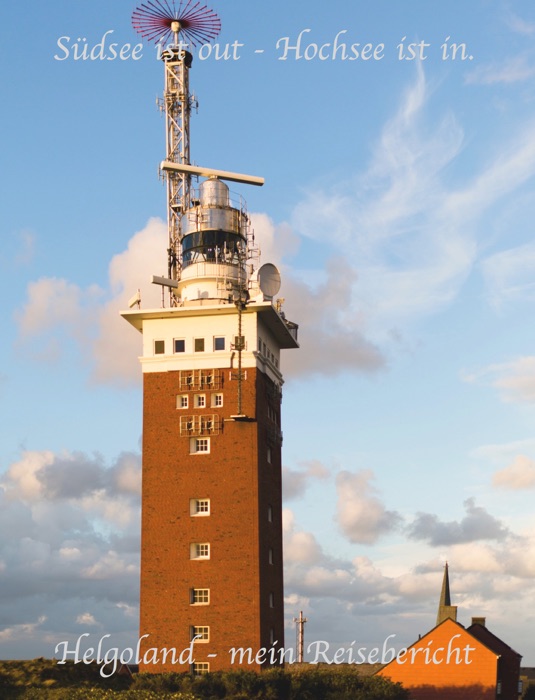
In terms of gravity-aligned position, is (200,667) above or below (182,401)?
below

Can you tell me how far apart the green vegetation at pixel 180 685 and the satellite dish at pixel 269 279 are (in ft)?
87.5

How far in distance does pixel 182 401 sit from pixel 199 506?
7401mm

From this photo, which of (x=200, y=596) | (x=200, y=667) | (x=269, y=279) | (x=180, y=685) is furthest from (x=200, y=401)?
(x=180, y=685)

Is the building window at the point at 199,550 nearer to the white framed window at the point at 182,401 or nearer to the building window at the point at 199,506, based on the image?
the building window at the point at 199,506

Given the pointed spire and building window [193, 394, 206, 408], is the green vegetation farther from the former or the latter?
the pointed spire

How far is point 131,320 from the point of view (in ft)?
268

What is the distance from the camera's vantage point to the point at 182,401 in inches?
3100

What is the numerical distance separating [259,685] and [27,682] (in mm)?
13990

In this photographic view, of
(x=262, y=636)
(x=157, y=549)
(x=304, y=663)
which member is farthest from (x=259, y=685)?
(x=304, y=663)

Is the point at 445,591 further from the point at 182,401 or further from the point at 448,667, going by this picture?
the point at 182,401

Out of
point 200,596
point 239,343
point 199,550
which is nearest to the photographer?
point 200,596

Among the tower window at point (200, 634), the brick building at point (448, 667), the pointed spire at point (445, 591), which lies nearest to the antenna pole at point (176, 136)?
the tower window at point (200, 634)

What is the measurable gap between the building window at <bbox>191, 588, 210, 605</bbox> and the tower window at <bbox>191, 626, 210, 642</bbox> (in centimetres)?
167

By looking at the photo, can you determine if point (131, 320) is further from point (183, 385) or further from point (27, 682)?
point (27, 682)
